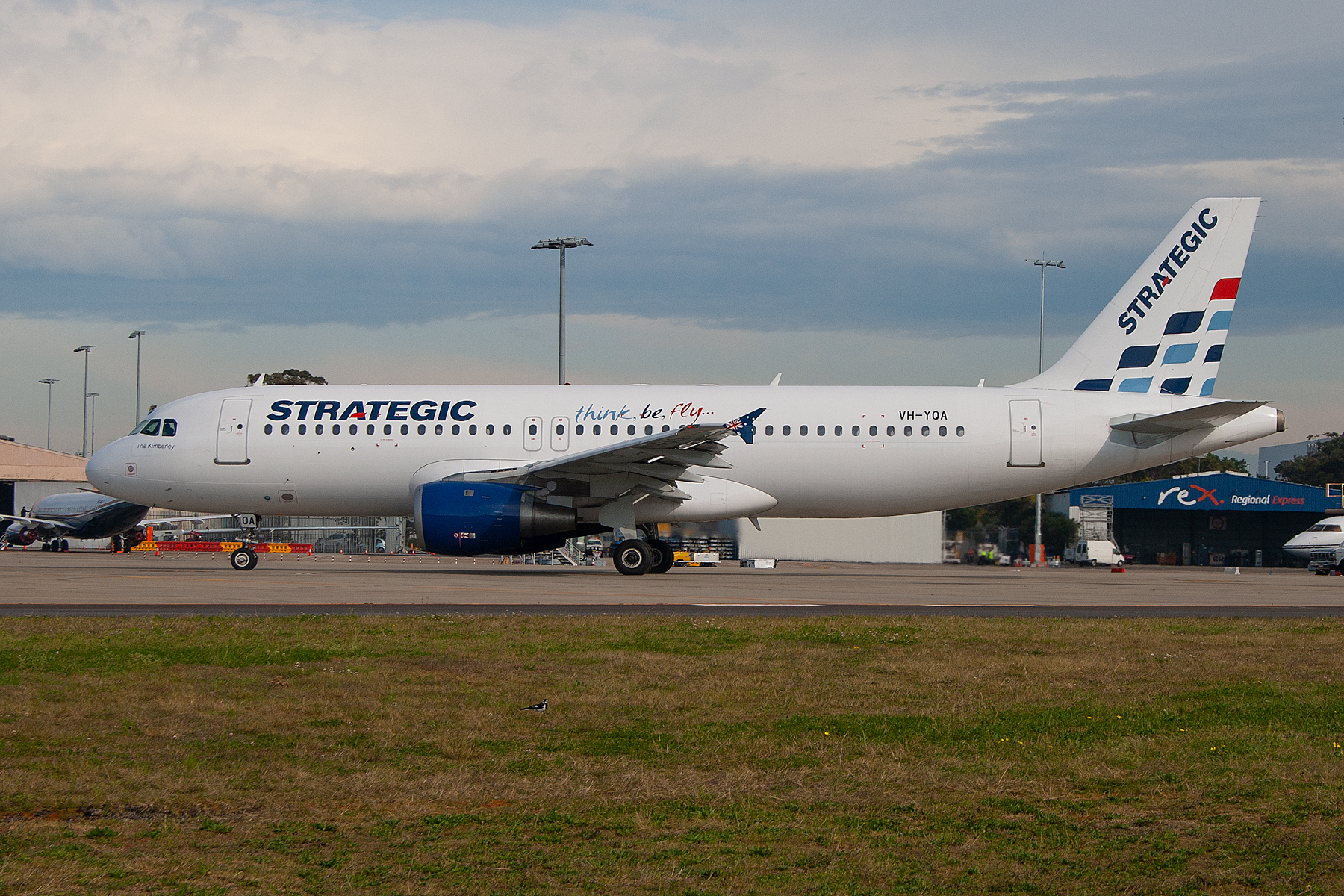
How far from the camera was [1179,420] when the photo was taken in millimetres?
26641

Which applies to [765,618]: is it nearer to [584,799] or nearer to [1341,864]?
[584,799]

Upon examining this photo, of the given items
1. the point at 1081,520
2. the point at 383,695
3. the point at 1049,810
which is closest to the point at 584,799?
the point at 1049,810

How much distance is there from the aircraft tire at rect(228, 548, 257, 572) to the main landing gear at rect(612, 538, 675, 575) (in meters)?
8.87

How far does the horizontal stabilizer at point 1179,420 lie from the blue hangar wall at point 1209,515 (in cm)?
4196

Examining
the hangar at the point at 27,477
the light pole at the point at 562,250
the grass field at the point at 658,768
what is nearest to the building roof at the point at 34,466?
the hangar at the point at 27,477

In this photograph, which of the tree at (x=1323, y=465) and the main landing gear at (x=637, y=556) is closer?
the main landing gear at (x=637, y=556)

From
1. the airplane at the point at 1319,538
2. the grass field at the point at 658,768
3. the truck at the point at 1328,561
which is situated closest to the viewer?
the grass field at the point at 658,768

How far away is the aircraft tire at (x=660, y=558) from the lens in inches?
1092

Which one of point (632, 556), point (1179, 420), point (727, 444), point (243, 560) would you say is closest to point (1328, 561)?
point (1179, 420)

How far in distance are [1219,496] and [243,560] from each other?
192ft

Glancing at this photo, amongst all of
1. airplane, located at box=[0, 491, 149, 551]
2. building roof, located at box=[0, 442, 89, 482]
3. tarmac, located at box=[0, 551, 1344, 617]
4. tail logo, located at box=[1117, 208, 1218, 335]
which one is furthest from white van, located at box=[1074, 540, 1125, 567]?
building roof, located at box=[0, 442, 89, 482]

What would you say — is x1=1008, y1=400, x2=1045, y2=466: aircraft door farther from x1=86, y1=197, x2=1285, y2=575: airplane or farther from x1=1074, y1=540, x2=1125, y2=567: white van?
x1=1074, y1=540, x2=1125, y2=567: white van

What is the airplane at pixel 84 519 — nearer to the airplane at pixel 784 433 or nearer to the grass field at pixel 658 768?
the airplane at pixel 784 433

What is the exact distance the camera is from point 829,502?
28500 millimetres
